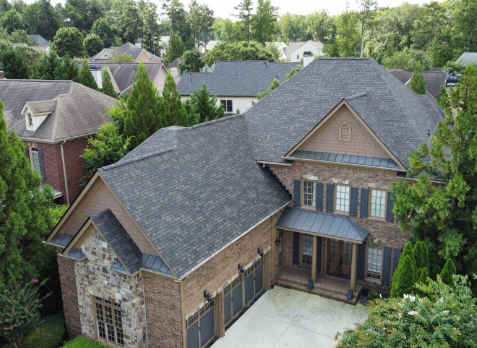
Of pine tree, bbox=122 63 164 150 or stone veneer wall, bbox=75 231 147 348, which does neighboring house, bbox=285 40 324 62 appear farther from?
stone veneer wall, bbox=75 231 147 348

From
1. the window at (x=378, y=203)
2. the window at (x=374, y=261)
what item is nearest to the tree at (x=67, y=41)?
the window at (x=378, y=203)

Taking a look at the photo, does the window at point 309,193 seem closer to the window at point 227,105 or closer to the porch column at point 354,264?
the porch column at point 354,264

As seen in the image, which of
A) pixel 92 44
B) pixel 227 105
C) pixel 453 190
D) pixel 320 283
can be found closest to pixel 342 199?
pixel 320 283

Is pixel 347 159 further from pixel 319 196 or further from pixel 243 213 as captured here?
pixel 243 213

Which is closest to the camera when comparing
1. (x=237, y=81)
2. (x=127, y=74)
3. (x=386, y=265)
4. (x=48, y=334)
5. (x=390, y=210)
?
(x=48, y=334)

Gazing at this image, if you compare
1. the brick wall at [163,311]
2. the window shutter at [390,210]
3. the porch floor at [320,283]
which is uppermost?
the window shutter at [390,210]

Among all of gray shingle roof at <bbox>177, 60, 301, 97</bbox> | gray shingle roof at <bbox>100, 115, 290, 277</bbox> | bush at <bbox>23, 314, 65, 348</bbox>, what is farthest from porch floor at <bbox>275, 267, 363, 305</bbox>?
gray shingle roof at <bbox>177, 60, 301, 97</bbox>
